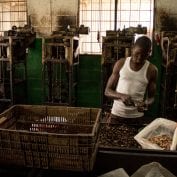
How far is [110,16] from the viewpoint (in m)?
5.93

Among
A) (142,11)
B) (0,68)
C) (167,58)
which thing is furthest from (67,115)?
(142,11)

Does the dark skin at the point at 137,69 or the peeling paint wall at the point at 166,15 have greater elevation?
the peeling paint wall at the point at 166,15

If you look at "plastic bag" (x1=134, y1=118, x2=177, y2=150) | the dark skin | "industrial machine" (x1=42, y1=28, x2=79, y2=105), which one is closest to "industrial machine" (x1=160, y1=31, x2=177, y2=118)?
"industrial machine" (x1=42, y1=28, x2=79, y2=105)

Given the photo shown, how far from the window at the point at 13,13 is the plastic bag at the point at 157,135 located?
14.8 ft

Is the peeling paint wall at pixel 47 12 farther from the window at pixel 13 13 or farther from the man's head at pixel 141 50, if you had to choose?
the man's head at pixel 141 50

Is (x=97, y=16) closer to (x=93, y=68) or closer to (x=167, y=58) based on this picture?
(x=93, y=68)

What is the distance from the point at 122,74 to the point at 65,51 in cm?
216

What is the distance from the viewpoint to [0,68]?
5582 millimetres

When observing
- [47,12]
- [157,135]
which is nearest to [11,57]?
[47,12]

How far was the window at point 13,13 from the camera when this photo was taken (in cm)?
608

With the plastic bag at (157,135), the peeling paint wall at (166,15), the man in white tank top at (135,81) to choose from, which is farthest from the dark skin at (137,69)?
the peeling paint wall at (166,15)

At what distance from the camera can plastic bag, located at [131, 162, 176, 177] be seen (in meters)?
1.43

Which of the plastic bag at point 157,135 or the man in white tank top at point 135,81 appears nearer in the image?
the plastic bag at point 157,135

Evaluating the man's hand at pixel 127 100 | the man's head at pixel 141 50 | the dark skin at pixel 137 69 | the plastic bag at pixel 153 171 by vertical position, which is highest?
the man's head at pixel 141 50
